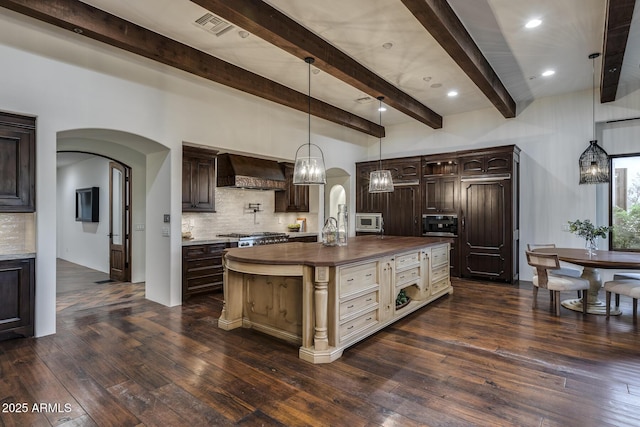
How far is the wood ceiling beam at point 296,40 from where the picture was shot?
3.08 m

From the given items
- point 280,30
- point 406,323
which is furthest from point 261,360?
point 280,30

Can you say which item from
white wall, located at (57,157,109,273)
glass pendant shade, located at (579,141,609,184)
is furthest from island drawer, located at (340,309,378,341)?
white wall, located at (57,157,109,273)

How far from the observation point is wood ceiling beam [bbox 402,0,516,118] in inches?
122

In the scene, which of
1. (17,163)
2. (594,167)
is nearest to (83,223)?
(17,163)

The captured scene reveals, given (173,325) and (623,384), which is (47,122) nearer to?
(173,325)

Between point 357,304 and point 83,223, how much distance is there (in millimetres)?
7993

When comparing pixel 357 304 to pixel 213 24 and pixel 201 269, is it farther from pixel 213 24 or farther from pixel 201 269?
pixel 213 24

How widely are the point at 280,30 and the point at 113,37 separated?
5.84ft

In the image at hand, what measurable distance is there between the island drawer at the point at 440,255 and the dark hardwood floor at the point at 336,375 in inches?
39.4

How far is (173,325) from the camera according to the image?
3967 mm

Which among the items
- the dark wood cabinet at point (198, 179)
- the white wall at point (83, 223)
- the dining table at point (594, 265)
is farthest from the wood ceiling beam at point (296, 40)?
the white wall at point (83, 223)

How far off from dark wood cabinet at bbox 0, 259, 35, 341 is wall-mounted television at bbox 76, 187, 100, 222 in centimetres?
474

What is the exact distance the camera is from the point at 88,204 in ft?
26.2

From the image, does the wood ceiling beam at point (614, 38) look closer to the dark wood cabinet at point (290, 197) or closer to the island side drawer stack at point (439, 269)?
the island side drawer stack at point (439, 269)
